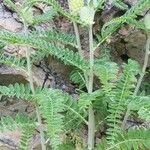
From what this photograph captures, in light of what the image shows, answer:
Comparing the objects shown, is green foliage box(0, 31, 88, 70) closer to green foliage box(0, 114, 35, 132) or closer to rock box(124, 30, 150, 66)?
green foliage box(0, 114, 35, 132)

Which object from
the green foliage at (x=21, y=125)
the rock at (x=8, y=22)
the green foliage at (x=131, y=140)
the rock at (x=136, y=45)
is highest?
the rock at (x=8, y=22)

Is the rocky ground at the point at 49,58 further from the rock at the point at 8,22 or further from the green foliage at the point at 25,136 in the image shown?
the green foliage at the point at 25,136

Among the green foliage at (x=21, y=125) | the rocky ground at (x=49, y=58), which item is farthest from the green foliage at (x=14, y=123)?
the rocky ground at (x=49, y=58)

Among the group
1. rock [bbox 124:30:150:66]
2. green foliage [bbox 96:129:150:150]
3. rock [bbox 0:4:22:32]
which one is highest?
rock [bbox 0:4:22:32]

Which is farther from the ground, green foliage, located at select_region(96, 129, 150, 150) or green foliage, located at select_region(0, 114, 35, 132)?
green foliage, located at select_region(0, 114, 35, 132)

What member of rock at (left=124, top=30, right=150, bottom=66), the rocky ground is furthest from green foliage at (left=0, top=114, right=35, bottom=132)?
rock at (left=124, top=30, right=150, bottom=66)

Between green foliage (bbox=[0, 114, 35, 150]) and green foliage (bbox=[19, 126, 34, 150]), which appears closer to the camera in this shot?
green foliage (bbox=[0, 114, 35, 150])

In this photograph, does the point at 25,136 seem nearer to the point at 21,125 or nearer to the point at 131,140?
the point at 21,125

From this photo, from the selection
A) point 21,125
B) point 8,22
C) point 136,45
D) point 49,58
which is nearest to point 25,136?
point 21,125

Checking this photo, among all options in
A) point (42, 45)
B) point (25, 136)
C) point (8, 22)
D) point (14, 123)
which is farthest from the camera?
point (8, 22)
